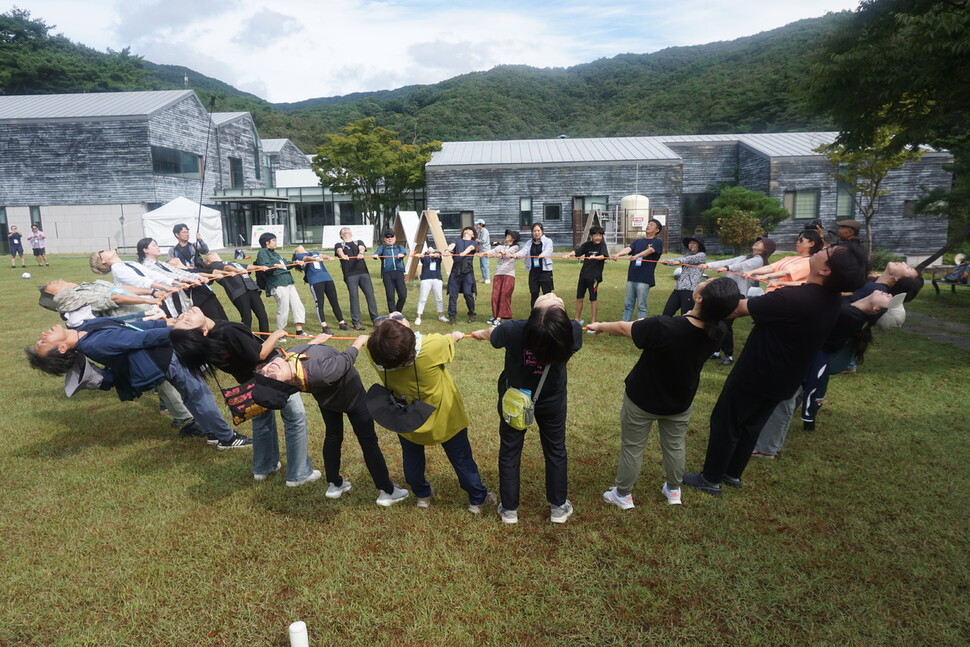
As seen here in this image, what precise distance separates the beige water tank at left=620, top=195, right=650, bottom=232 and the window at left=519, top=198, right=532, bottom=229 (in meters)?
5.19

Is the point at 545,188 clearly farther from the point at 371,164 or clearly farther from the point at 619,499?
the point at 619,499

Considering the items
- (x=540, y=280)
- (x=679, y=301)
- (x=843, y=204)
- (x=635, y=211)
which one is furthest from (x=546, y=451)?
(x=843, y=204)

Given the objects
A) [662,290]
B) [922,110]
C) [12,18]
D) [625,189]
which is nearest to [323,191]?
[625,189]

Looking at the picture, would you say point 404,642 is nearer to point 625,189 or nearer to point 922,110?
point 922,110

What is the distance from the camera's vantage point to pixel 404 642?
2918 mm

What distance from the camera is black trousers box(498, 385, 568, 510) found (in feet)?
12.3

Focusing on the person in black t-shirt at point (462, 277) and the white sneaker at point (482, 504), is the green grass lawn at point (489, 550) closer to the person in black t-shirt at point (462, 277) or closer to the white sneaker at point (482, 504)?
the white sneaker at point (482, 504)

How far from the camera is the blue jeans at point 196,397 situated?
5078 mm

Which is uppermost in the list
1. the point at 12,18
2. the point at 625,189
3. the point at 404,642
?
the point at 12,18

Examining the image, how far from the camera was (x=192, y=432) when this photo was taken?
5.69 metres

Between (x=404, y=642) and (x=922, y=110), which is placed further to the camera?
(x=922, y=110)

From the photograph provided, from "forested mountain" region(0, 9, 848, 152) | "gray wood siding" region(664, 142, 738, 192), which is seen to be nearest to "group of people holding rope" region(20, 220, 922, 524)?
"gray wood siding" region(664, 142, 738, 192)

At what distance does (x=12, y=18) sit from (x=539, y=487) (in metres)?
72.8

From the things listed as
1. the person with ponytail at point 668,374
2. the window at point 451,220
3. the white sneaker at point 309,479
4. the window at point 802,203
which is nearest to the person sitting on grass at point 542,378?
the person with ponytail at point 668,374
